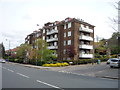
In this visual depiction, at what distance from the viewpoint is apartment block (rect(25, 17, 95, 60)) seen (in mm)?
53281

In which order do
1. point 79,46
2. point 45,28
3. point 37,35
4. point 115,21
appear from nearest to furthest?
1. point 115,21
2. point 79,46
3. point 45,28
4. point 37,35

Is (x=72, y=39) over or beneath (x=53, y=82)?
over

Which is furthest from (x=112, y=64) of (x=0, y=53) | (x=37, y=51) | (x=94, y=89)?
(x=0, y=53)

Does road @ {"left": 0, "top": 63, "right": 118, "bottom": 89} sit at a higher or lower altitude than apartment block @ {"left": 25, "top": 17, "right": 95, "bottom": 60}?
lower

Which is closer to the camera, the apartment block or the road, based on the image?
the road

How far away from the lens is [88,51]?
188 feet

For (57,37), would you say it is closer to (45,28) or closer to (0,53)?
(45,28)

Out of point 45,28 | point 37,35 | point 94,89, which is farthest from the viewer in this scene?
point 37,35

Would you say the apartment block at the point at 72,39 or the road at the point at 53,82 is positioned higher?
the apartment block at the point at 72,39

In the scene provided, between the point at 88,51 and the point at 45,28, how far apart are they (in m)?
20.2

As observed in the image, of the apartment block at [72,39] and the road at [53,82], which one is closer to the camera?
the road at [53,82]

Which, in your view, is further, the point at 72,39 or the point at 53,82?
the point at 72,39

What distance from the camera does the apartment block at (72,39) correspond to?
53.3 metres

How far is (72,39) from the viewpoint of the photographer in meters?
54.0
